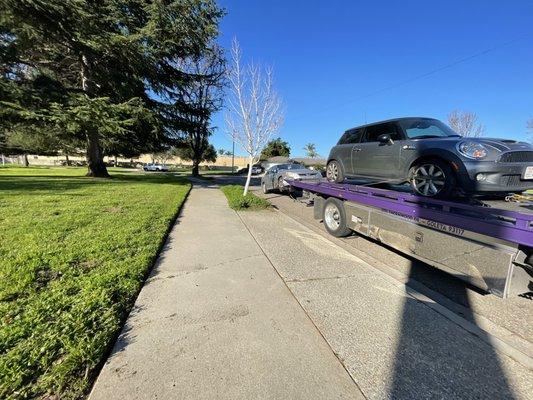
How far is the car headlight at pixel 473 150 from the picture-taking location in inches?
149

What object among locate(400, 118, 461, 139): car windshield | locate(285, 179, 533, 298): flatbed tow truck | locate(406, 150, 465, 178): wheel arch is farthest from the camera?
locate(400, 118, 461, 139): car windshield

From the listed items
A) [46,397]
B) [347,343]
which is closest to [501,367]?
[347,343]

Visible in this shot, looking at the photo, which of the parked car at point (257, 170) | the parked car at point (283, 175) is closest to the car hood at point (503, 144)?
the parked car at point (283, 175)

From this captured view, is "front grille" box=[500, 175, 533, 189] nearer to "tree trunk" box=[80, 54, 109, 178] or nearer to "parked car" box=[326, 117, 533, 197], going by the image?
"parked car" box=[326, 117, 533, 197]

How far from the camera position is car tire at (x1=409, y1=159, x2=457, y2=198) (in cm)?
408

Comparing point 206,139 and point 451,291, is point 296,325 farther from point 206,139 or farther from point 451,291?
point 206,139

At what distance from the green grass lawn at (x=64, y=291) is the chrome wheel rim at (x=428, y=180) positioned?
4242 millimetres

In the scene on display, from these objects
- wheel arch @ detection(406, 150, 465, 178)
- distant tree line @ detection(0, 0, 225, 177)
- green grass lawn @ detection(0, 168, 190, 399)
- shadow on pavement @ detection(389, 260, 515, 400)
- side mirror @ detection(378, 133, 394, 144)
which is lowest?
shadow on pavement @ detection(389, 260, 515, 400)

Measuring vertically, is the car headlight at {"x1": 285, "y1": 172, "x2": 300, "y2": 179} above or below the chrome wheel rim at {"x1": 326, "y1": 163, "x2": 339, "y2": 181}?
below

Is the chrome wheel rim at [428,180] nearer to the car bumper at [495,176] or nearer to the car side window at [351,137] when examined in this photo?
the car bumper at [495,176]

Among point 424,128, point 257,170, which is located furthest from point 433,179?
point 257,170

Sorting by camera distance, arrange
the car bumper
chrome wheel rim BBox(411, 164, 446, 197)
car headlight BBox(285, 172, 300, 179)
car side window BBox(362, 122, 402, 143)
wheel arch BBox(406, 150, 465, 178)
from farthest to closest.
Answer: car headlight BBox(285, 172, 300, 179) → car side window BBox(362, 122, 402, 143) → chrome wheel rim BBox(411, 164, 446, 197) → wheel arch BBox(406, 150, 465, 178) → the car bumper

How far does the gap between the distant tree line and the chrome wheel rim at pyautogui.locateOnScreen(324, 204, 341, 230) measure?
10.5m

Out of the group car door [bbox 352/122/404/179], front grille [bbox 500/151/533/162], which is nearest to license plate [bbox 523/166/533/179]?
front grille [bbox 500/151/533/162]
